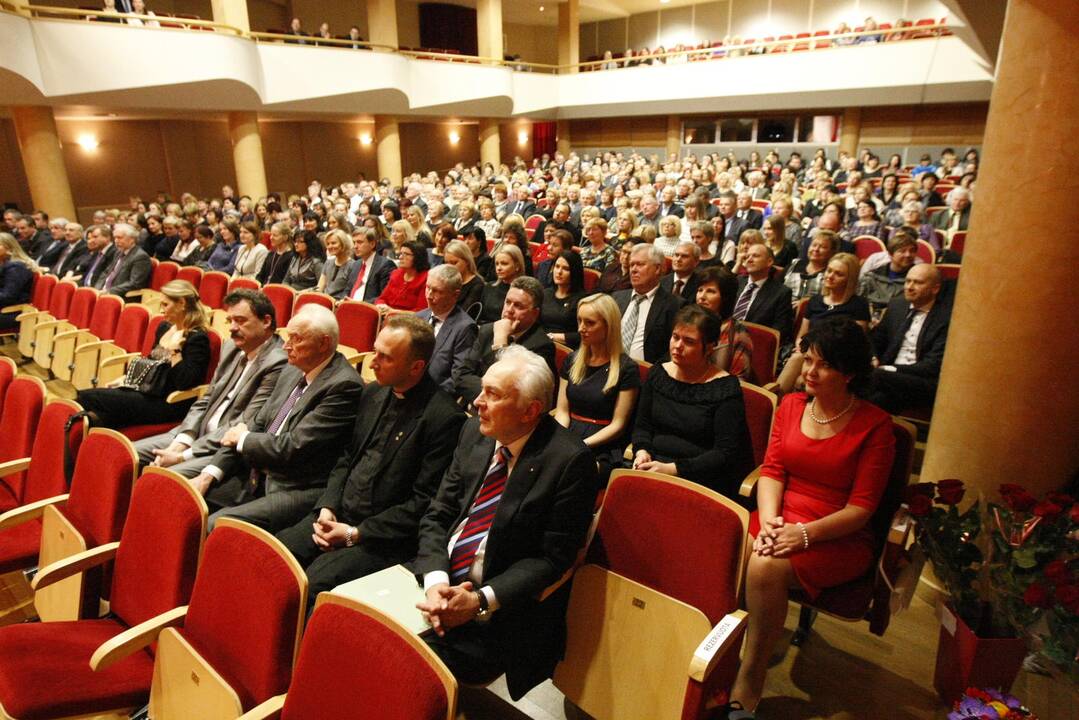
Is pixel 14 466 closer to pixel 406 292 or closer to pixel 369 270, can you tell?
pixel 406 292

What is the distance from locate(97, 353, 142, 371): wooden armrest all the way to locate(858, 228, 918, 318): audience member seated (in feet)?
14.9

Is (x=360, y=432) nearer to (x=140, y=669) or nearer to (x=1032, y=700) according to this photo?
(x=140, y=669)

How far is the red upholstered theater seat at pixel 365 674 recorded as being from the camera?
3.93ft

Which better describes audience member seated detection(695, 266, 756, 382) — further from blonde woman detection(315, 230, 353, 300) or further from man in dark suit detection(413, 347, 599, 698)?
blonde woman detection(315, 230, 353, 300)

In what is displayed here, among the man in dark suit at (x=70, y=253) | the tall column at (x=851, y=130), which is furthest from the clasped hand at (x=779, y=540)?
the tall column at (x=851, y=130)

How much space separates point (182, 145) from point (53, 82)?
6779mm

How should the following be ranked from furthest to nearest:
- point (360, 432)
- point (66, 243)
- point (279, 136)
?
point (279, 136) < point (66, 243) < point (360, 432)

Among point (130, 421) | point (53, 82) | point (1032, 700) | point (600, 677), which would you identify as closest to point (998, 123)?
point (1032, 700)

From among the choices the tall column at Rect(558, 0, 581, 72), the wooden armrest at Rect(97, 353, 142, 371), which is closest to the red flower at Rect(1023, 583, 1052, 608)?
the wooden armrest at Rect(97, 353, 142, 371)

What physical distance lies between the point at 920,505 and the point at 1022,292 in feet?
2.95

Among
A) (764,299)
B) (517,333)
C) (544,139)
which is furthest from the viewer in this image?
(544,139)

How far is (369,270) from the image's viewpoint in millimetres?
5293

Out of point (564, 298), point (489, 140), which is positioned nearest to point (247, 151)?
point (489, 140)

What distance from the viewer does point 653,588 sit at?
1839 mm
